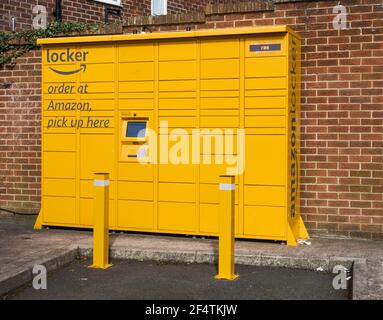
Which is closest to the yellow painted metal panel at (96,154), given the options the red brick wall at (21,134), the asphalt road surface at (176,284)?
the red brick wall at (21,134)

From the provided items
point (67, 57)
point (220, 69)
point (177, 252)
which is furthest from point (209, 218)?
point (67, 57)

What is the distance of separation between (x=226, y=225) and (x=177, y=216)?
203cm

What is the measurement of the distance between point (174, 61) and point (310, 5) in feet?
6.66

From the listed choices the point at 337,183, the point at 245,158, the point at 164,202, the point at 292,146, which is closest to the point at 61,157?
the point at 164,202

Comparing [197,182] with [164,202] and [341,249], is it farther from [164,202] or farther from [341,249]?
[341,249]

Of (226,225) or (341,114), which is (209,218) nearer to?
(226,225)

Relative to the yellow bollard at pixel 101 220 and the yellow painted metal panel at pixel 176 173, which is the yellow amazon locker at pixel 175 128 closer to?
the yellow painted metal panel at pixel 176 173

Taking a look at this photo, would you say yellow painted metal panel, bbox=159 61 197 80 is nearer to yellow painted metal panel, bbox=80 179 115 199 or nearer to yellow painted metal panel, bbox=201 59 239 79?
yellow painted metal panel, bbox=201 59 239 79

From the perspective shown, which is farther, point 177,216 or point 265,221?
point 177,216

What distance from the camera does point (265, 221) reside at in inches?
317

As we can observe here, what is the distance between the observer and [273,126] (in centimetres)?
802

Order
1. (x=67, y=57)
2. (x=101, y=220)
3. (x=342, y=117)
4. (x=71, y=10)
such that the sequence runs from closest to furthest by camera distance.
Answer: (x=101, y=220), (x=342, y=117), (x=67, y=57), (x=71, y=10)

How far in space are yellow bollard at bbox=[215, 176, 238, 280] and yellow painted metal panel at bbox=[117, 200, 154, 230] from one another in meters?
2.15

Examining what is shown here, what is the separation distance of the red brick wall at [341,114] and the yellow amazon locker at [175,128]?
0.26 metres
